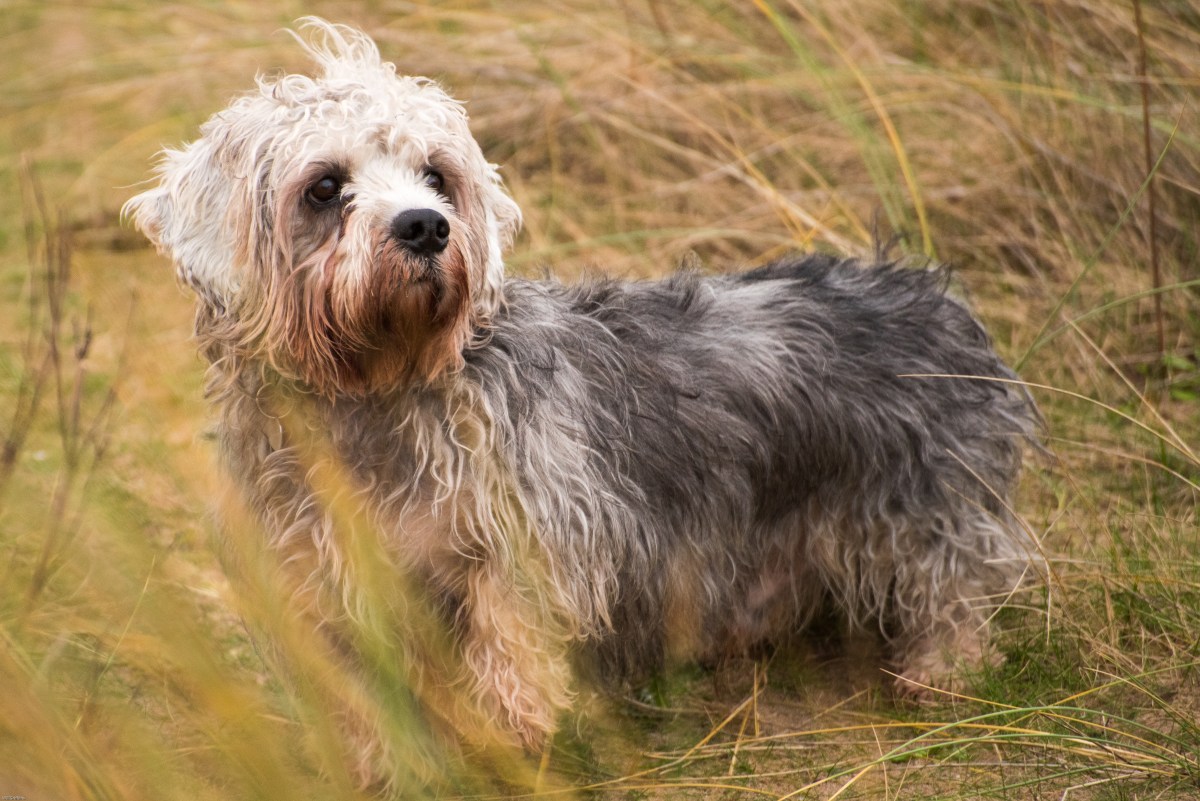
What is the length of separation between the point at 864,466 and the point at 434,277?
1.56 meters

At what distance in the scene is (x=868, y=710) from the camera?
392 centimetres

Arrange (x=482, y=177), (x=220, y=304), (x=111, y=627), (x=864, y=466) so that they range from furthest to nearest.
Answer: (x=864, y=466)
(x=482, y=177)
(x=220, y=304)
(x=111, y=627)

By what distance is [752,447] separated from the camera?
358 centimetres

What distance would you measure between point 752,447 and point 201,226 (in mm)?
1602

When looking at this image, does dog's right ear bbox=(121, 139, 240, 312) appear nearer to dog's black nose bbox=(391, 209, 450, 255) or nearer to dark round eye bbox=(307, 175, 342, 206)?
dark round eye bbox=(307, 175, 342, 206)

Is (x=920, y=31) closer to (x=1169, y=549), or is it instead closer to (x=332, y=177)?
(x=1169, y=549)

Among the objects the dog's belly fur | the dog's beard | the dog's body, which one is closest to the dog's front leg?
the dog's body

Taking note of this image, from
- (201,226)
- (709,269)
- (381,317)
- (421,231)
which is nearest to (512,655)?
(381,317)

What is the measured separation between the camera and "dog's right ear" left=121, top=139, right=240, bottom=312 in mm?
3027

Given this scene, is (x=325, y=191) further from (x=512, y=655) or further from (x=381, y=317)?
(x=512, y=655)

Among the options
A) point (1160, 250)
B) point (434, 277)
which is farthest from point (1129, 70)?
point (434, 277)

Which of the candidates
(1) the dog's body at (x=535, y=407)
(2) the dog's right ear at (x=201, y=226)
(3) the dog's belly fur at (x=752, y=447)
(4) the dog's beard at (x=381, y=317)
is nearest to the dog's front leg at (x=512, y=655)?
(1) the dog's body at (x=535, y=407)

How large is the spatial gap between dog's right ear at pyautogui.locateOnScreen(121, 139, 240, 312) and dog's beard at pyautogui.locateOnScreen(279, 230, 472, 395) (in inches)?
8.5

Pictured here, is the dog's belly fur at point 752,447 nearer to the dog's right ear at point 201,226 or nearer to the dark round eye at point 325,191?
the dark round eye at point 325,191
